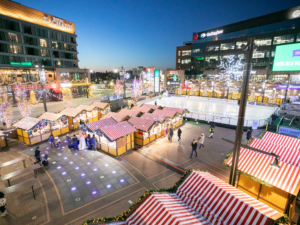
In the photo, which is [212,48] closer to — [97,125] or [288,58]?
[288,58]

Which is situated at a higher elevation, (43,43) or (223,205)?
(43,43)

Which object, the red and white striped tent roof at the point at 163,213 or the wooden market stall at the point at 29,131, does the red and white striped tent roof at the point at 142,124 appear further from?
the wooden market stall at the point at 29,131

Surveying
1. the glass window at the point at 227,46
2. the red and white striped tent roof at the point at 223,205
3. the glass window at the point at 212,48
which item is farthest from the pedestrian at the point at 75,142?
the glass window at the point at 212,48

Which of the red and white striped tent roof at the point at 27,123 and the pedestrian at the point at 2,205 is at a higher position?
the red and white striped tent roof at the point at 27,123

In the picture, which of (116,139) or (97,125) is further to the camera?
(97,125)

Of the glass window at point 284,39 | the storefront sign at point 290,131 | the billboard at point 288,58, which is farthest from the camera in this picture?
the glass window at point 284,39

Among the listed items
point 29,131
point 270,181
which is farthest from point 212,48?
point 29,131

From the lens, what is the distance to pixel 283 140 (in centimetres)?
994

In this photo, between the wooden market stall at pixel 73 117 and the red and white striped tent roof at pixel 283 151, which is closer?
the red and white striped tent roof at pixel 283 151

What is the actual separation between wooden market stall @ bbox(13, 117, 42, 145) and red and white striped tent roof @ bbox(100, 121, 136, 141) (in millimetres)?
7397

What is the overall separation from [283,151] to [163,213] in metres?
8.55

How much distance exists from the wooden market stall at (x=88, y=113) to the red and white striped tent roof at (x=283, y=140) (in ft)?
63.0

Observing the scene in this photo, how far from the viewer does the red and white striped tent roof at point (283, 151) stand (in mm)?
8243

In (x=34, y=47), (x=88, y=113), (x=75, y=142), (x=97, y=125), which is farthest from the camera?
(x=34, y=47)
